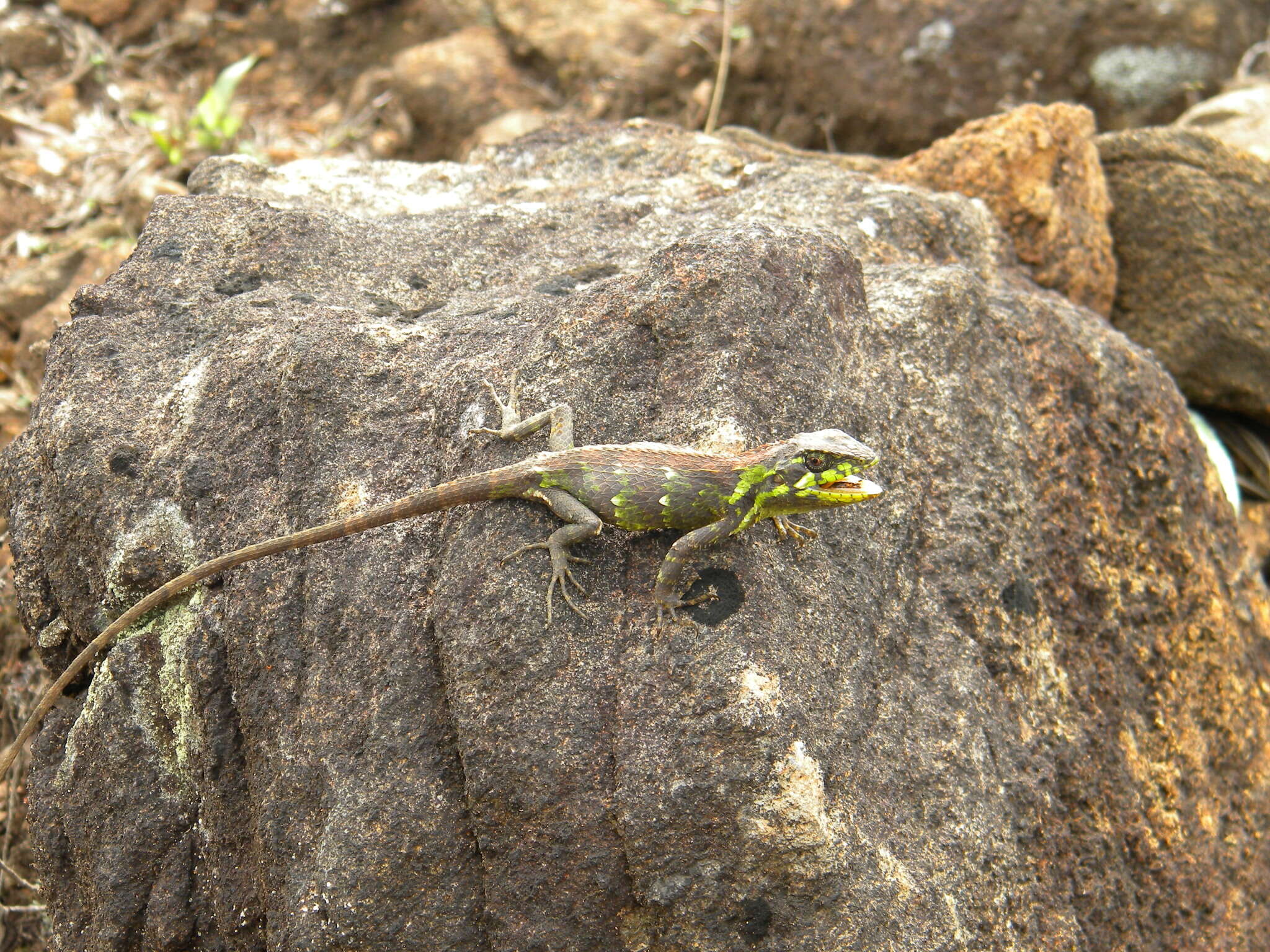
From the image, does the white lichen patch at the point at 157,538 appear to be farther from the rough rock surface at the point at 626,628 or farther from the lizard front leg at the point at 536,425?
the lizard front leg at the point at 536,425

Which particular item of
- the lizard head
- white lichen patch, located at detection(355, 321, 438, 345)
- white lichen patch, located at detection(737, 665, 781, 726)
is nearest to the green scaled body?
the lizard head

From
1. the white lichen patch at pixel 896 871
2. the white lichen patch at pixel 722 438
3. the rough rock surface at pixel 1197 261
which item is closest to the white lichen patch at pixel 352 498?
the white lichen patch at pixel 722 438

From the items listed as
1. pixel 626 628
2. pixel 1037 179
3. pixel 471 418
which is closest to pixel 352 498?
pixel 471 418

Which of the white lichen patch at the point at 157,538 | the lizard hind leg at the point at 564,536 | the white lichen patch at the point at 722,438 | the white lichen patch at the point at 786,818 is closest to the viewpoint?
the white lichen patch at the point at 786,818

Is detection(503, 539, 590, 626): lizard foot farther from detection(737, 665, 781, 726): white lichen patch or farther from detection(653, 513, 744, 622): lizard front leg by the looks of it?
detection(737, 665, 781, 726): white lichen patch

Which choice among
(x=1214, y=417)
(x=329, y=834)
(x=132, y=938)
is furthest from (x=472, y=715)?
(x=1214, y=417)

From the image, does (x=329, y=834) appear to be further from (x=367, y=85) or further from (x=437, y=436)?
(x=367, y=85)

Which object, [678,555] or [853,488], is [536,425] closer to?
[678,555]
